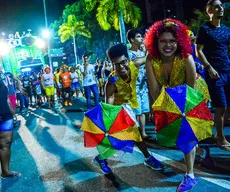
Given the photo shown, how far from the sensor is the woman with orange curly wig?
10.3ft

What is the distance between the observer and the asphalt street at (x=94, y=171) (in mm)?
3521

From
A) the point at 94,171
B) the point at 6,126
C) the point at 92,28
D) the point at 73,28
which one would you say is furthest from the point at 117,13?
the point at 73,28


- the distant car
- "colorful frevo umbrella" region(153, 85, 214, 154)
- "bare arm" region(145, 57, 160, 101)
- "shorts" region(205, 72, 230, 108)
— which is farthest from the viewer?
Answer: the distant car

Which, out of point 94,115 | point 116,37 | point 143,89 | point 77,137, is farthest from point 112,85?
point 116,37

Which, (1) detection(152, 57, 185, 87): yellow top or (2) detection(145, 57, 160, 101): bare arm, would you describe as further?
(2) detection(145, 57, 160, 101): bare arm

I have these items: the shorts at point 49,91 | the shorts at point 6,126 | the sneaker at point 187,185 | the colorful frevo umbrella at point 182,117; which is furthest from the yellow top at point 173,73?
the shorts at point 49,91

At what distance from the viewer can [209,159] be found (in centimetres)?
404

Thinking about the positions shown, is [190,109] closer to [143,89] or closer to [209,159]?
[209,159]

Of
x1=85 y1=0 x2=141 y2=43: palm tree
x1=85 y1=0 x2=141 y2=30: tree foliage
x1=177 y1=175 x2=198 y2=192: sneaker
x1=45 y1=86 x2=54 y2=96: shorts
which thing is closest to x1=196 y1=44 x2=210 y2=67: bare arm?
x1=177 y1=175 x2=198 y2=192: sneaker

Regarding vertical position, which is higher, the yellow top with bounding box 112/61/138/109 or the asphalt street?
the yellow top with bounding box 112/61/138/109

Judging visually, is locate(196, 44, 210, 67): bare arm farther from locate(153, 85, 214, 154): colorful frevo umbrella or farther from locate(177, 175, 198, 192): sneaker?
locate(177, 175, 198, 192): sneaker

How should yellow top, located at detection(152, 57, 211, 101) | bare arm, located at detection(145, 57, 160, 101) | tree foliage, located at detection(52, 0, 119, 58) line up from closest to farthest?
1. yellow top, located at detection(152, 57, 211, 101)
2. bare arm, located at detection(145, 57, 160, 101)
3. tree foliage, located at detection(52, 0, 119, 58)

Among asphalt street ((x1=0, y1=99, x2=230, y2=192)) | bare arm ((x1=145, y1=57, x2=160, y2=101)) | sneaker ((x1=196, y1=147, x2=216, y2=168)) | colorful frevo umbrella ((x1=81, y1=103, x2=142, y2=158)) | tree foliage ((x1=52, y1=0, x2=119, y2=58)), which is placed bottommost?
asphalt street ((x1=0, y1=99, x2=230, y2=192))

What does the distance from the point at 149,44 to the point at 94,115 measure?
3.69 ft
